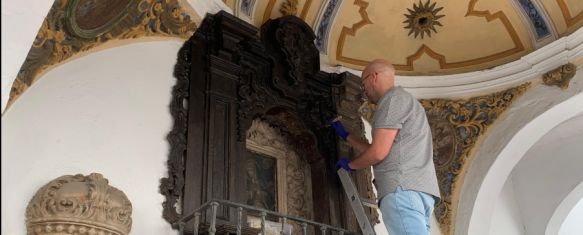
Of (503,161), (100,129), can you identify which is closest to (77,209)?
(100,129)

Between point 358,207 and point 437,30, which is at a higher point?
point 437,30

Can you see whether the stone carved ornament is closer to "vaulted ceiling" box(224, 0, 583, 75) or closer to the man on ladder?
the man on ladder

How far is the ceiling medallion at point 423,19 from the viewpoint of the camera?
527 centimetres

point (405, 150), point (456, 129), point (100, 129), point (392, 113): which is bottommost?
point (405, 150)

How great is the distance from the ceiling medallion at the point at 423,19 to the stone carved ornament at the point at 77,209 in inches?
126

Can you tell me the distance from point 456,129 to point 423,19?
990 mm

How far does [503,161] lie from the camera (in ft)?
17.3

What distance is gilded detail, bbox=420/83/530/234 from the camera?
5285 mm

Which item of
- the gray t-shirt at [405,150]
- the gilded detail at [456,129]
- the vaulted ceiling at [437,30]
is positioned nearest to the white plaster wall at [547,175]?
the gilded detail at [456,129]

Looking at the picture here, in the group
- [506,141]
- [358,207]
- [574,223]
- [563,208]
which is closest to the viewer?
[358,207]

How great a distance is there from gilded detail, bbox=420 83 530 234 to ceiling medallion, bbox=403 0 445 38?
0.63 meters

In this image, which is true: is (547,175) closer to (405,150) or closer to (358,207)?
(358,207)

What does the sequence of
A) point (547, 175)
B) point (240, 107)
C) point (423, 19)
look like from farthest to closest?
point (547, 175) → point (423, 19) → point (240, 107)

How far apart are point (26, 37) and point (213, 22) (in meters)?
2.23
